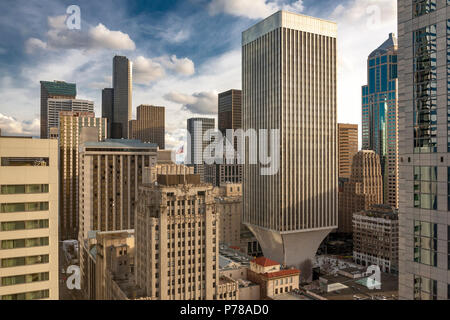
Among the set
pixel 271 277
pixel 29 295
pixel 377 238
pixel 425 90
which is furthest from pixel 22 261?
pixel 377 238

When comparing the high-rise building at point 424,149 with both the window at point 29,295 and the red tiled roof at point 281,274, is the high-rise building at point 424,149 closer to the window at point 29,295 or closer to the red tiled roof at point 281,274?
the window at point 29,295

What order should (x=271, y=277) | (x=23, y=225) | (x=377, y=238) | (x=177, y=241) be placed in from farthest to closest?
(x=377, y=238) < (x=271, y=277) < (x=177, y=241) < (x=23, y=225)

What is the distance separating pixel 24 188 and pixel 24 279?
24.0ft

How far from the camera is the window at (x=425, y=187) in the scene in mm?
25891

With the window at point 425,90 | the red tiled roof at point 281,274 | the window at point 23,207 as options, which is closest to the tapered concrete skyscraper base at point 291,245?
the red tiled roof at point 281,274

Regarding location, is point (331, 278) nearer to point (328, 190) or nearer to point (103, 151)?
point (328, 190)

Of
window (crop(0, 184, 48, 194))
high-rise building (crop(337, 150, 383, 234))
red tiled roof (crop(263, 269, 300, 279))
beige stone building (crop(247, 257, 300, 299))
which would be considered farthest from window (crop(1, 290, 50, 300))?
high-rise building (crop(337, 150, 383, 234))

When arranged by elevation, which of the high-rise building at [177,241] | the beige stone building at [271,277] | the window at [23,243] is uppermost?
the window at [23,243]

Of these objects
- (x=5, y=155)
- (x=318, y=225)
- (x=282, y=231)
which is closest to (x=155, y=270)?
(x=5, y=155)

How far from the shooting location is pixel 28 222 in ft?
98.2

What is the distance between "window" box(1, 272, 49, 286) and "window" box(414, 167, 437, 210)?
29.7m

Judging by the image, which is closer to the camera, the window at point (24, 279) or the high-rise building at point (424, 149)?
the high-rise building at point (424, 149)

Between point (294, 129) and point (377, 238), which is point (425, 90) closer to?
point (294, 129)

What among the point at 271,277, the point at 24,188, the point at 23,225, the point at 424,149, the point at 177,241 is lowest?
the point at 271,277
